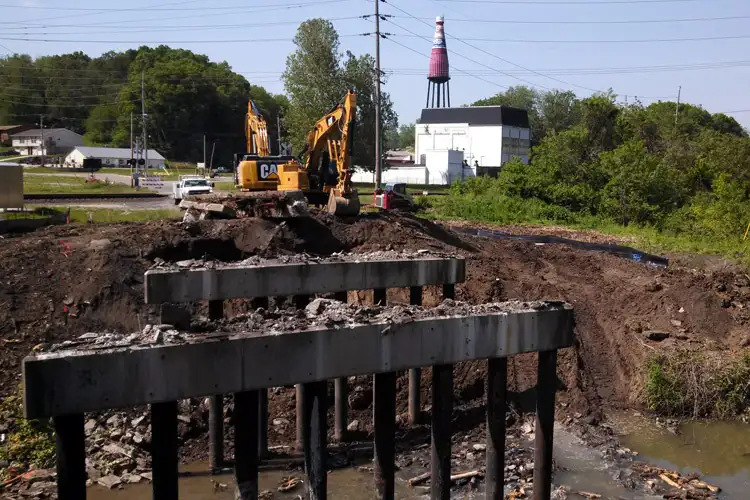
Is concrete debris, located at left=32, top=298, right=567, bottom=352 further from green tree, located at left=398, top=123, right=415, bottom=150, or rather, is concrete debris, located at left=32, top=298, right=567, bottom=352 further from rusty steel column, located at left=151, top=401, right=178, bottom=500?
green tree, located at left=398, top=123, right=415, bottom=150

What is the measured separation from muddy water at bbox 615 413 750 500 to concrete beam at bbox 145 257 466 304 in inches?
172

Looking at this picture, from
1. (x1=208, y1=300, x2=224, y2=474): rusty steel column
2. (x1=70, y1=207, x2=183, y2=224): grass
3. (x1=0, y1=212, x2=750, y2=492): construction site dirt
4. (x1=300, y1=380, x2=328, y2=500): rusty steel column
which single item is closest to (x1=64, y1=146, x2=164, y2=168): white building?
(x1=70, y1=207, x2=183, y2=224): grass

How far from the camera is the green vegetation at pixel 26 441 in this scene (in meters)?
11.0

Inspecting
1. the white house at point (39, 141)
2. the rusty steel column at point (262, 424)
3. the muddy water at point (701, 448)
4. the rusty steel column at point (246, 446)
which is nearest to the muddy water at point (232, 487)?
the rusty steel column at point (262, 424)

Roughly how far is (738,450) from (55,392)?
11.3m

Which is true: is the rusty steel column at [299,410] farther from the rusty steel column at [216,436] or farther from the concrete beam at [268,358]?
the concrete beam at [268,358]

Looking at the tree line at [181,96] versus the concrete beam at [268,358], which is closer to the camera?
the concrete beam at [268,358]

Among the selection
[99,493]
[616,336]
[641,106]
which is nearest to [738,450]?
[616,336]

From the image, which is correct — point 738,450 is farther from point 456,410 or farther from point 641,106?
point 641,106

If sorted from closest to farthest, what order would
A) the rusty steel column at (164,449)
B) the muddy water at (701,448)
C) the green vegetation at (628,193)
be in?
the rusty steel column at (164,449) → the muddy water at (701,448) → the green vegetation at (628,193)

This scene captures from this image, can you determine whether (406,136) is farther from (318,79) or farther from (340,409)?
(340,409)

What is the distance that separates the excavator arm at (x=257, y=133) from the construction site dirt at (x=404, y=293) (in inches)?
200

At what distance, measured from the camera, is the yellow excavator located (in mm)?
22281

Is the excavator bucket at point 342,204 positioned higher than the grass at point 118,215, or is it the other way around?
the excavator bucket at point 342,204
